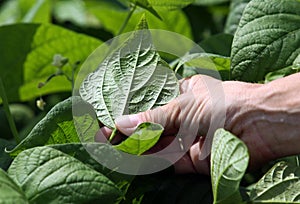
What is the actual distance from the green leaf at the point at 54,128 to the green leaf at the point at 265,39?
0.24 meters

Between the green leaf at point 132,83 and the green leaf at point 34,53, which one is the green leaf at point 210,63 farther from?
the green leaf at point 34,53

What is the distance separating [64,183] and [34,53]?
74 centimetres

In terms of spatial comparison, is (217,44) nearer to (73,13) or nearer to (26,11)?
(26,11)

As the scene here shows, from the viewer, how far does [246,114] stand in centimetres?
92

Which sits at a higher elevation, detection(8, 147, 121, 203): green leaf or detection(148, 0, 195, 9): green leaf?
detection(148, 0, 195, 9): green leaf

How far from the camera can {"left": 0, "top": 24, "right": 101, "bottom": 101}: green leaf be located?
1430 millimetres

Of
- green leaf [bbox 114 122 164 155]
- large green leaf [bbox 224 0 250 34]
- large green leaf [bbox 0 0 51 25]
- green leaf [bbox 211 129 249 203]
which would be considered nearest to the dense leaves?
green leaf [bbox 114 122 164 155]

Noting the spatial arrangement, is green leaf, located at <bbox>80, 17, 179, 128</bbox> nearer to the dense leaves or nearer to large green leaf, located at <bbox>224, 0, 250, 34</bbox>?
the dense leaves

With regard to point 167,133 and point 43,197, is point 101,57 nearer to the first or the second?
point 167,133

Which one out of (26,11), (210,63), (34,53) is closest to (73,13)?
(26,11)

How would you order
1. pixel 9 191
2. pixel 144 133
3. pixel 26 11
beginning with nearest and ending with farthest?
pixel 9 191 → pixel 144 133 → pixel 26 11

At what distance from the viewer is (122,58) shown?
96cm

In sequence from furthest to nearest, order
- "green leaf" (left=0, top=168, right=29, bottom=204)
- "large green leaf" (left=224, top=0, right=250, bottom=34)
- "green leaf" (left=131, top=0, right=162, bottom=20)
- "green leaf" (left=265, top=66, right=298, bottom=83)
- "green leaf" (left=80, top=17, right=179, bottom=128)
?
"large green leaf" (left=224, top=0, right=250, bottom=34) < "green leaf" (left=131, top=0, right=162, bottom=20) < "green leaf" (left=265, top=66, right=298, bottom=83) < "green leaf" (left=80, top=17, right=179, bottom=128) < "green leaf" (left=0, top=168, right=29, bottom=204)

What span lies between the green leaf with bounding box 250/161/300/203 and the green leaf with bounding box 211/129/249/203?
52 mm
